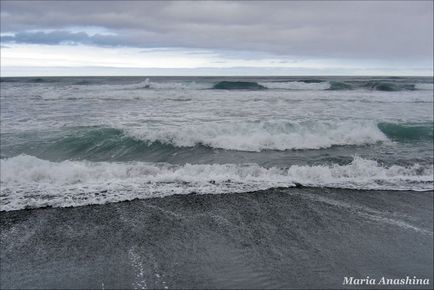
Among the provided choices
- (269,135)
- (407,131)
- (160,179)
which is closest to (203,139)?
(269,135)

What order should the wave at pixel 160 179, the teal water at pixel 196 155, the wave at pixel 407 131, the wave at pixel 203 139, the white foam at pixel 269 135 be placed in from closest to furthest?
1. the wave at pixel 160 179
2. the teal water at pixel 196 155
3. the wave at pixel 203 139
4. the white foam at pixel 269 135
5. the wave at pixel 407 131

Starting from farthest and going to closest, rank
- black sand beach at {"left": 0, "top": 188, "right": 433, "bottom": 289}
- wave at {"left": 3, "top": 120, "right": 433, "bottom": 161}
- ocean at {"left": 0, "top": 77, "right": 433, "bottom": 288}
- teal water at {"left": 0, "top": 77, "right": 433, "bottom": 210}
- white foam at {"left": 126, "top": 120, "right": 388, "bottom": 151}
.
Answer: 1. white foam at {"left": 126, "top": 120, "right": 388, "bottom": 151}
2. wave at {"left": 3, "top": 120, "right": 433, "bottom": 161}
3. teal water at {"left": 0, "top": 77, "right": 433, "bottom": 210}
4. ocean at {"left": 0, "top": 77, "right": 433, "bottom": 288}
5. black sand beach at {"left": 0, "top": 188, "right": 433, "bottom": 289}

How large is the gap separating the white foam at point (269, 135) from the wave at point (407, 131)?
0.70 metres

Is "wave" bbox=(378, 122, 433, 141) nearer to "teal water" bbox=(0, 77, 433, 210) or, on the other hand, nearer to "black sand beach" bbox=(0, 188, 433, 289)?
"teal water" bbox=(0, 77, 433, 210)

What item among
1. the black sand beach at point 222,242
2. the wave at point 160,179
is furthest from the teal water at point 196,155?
the black sand beach at point 222,242

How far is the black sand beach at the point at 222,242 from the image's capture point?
181 inches

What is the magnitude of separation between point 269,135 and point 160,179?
5.37 meters

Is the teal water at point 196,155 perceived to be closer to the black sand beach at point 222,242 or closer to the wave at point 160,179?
the wave at point 160,179

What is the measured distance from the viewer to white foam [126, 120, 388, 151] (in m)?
12.2

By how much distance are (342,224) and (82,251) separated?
4176mm

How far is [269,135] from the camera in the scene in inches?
496

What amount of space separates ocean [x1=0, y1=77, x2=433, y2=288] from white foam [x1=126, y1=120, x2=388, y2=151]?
7cm

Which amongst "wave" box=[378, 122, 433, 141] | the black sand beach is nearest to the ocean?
the black sand beach

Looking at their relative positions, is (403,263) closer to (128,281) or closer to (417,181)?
(128,281)
